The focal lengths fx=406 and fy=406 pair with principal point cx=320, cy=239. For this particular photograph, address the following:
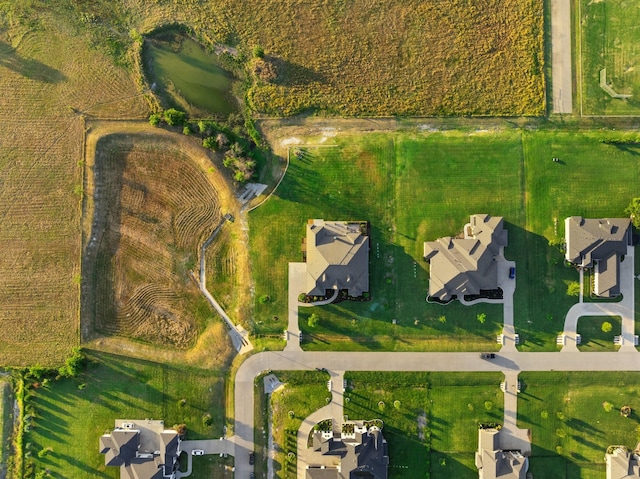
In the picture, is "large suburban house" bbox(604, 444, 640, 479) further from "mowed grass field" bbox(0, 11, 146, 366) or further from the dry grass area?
"mowed grass field" bbox(0, 11, 146, 366)

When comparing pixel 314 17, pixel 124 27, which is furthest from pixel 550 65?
pixel 124 27

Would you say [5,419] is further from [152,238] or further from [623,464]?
[623,464]

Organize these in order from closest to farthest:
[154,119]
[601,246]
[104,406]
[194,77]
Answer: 1. [601,246]
2. [154,119]
3. [104,406]
4. [194,77]

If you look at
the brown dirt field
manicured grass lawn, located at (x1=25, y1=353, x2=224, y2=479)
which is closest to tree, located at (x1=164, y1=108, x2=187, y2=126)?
the brown dirt field

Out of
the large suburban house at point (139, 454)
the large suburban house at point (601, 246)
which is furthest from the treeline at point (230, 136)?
the large suburban house at point (601, 246)

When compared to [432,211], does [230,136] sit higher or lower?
higher

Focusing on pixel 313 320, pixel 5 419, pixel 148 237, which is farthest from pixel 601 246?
pixel 5 419

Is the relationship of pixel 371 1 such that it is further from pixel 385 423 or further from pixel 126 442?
pixel 126 442
